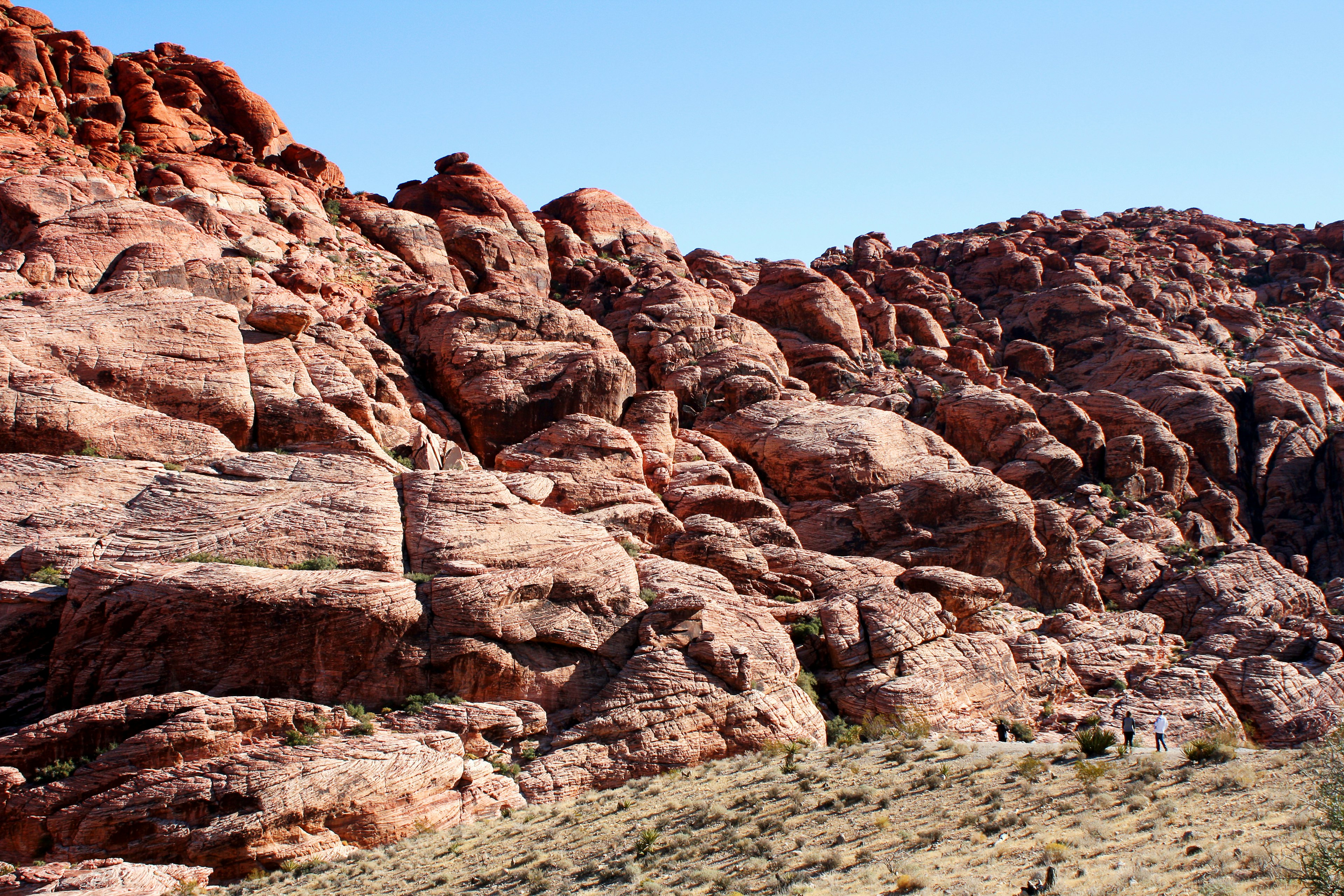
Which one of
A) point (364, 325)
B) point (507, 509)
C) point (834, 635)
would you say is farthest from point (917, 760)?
point (364, 325)

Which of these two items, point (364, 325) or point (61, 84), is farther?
point (61, 84)

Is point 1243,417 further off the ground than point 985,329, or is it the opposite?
point 985,329

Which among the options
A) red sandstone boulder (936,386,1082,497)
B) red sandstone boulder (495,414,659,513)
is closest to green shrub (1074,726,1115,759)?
red sandstone boulder (495,414,659,513)

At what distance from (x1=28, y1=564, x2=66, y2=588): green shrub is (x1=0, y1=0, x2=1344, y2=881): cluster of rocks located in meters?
0.07

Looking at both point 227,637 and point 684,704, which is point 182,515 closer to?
point 227,637

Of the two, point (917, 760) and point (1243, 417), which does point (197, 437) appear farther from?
point (1243, 417)

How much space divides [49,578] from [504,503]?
11.2 meters

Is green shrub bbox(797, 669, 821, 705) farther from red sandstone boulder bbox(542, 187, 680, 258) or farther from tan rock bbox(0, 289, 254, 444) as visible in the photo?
red sandstone boulder bbox(542, 187, 680, 258)

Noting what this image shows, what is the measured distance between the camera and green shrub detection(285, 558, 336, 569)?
23.9 m

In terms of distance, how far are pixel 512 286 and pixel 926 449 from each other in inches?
927

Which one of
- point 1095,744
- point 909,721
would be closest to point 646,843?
point 1095,744

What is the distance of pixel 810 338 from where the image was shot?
172 feet

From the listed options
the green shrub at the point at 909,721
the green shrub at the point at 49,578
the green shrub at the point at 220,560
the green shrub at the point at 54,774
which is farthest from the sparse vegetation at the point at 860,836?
the green shrub at the point at 49,578

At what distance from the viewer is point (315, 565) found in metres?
24.0
